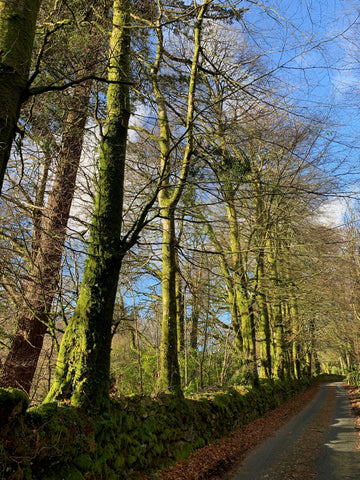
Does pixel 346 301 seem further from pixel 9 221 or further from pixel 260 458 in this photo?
pixel 9 221

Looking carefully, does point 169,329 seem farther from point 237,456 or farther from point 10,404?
point 10,404

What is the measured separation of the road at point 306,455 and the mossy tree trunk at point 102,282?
10.1 ft

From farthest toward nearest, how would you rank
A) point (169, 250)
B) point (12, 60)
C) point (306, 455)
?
point (169, 250)
point (306, 455)
point (12, 60)

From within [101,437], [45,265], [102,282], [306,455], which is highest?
[45,265]

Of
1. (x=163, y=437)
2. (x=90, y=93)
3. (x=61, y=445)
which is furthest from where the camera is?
(x=90, y=93)

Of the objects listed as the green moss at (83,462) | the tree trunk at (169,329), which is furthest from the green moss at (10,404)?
the tree trunk at (169,329)

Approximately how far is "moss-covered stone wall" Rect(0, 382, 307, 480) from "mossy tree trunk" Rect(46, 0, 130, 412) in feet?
1.07

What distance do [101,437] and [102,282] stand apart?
70.3 inches

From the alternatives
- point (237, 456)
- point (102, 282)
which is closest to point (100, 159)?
point (102, 282)

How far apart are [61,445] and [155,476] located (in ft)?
6.53

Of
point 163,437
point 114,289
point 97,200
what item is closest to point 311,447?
point 163,437

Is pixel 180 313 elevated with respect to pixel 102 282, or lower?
elevated

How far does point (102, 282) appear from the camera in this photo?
14.3 ft

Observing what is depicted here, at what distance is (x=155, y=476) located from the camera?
4602 millimetres
